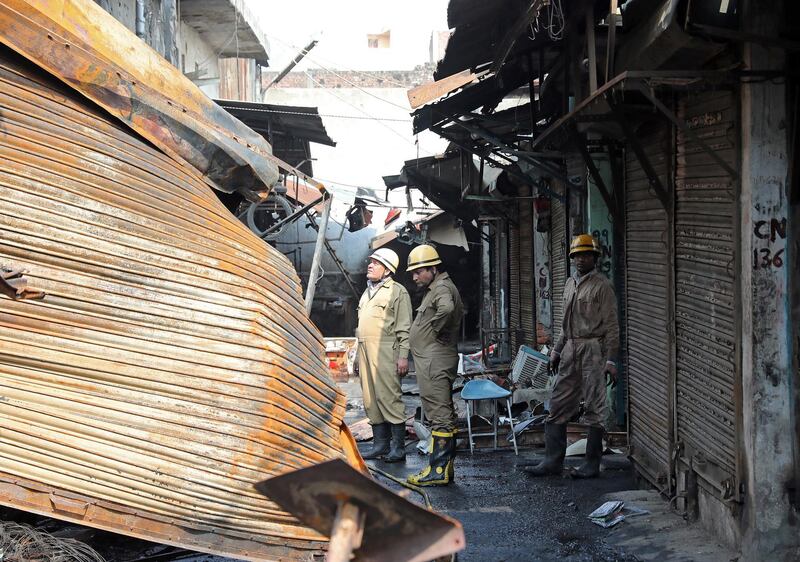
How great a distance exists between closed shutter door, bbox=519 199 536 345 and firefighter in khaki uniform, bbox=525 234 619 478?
19.9ft

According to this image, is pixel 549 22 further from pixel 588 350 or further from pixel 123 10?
pixel 123 10

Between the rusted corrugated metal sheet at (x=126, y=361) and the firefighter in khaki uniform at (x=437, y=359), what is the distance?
13.1ft

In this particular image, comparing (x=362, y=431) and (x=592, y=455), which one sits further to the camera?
(x=362, y=431)

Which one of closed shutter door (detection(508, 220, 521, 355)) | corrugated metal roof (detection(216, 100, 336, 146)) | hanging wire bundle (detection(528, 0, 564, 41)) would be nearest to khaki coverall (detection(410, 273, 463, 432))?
hanging wire bundle (detection(528, 0, 564, 41))

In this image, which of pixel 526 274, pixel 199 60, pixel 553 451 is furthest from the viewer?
pixel 199 60

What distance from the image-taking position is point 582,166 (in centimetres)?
1023

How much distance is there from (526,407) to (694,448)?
4.48 m

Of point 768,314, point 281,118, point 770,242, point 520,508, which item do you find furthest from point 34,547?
point 281,118

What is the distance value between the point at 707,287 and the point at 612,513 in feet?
6.44

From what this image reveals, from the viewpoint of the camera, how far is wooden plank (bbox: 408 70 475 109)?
1037 centimetres

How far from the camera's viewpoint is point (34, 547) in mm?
3695

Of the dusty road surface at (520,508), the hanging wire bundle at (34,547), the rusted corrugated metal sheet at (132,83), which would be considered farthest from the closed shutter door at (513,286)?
the hanging wire bundle at (34,547)

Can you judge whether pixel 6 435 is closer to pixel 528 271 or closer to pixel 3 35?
pixel 3 35

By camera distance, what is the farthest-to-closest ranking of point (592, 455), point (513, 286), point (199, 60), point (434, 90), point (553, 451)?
point (199, 60) < point (513, 286) < point (434, 90) < point (553, 451) < point (592, 455)
